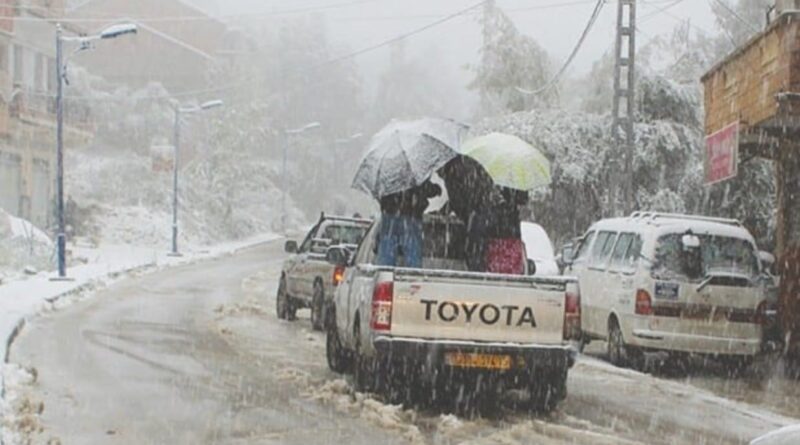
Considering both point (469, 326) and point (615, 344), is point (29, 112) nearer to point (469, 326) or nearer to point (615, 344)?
point (615, 344)

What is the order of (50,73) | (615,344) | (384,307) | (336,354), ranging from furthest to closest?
(50,73) < (615,344) < (336,354) < (384,307)

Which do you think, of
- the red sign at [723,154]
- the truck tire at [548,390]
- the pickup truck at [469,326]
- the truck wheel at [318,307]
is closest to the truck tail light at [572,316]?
the pickup truck at [469,326]

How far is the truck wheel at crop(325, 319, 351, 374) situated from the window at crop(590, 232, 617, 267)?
4356 mm

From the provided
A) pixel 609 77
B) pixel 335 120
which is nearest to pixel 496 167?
pixel 609 77

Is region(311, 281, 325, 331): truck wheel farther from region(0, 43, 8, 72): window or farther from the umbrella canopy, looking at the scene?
region(0, 43, 8, 72): window

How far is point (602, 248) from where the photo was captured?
1578 centimetres

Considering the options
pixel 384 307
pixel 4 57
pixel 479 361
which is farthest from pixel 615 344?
pixel 4 57

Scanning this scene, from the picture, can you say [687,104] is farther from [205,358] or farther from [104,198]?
[104,198]

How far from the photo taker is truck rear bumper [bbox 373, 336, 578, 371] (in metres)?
10.1

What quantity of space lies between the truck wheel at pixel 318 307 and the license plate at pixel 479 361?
7631mm

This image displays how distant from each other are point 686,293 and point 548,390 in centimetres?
367

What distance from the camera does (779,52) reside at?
1371 cm

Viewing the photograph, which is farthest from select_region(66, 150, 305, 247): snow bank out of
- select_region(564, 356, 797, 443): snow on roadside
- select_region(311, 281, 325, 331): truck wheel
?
select_region(564, 356, 797, 443): snow on roadside

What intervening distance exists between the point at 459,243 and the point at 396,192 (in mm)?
1547
